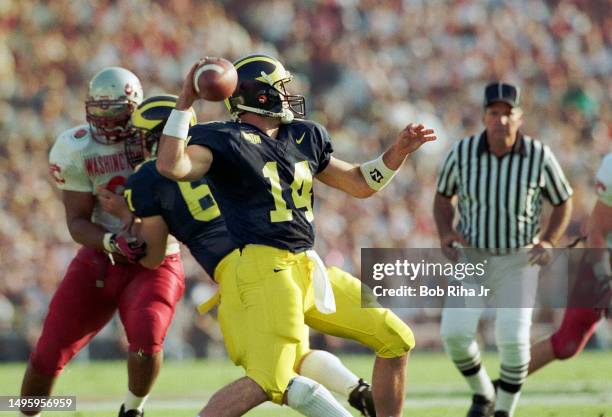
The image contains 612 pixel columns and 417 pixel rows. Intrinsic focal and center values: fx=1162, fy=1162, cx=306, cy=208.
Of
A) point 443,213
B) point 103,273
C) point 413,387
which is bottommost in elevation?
point 413,387

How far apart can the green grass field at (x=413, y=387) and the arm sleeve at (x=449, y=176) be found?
1.23 metres

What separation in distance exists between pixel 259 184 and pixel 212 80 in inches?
19.2

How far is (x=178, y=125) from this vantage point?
4.23 m

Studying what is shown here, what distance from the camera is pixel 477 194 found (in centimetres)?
628

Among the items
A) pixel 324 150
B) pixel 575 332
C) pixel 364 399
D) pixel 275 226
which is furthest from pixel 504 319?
pixel 275 226

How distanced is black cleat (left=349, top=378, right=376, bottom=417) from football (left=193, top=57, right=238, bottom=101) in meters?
1.61

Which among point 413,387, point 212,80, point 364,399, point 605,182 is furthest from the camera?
point 413,387

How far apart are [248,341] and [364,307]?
1.82 ft

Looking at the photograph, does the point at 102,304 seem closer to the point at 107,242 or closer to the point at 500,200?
the point at 107,242

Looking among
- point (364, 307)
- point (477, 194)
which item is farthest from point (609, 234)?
point (364, 307)

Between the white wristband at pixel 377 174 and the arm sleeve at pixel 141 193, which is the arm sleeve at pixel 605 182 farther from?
the arm sleeve at pixel 141 193

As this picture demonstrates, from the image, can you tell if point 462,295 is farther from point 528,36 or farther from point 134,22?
point 528,36

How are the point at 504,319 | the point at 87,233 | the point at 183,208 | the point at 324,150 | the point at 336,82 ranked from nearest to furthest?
the point at 324,150, the point at 183,208, the point at 87,233, the point at 504,319, the point at 336,82

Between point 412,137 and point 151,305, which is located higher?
point 412,137
